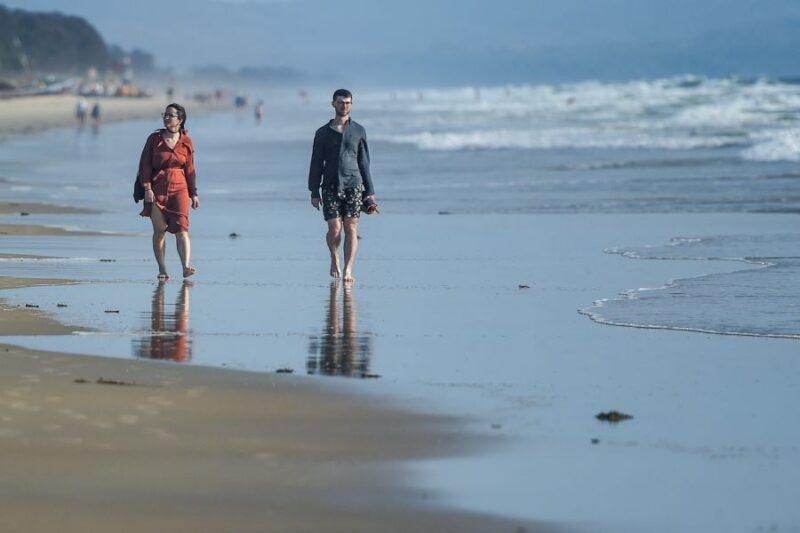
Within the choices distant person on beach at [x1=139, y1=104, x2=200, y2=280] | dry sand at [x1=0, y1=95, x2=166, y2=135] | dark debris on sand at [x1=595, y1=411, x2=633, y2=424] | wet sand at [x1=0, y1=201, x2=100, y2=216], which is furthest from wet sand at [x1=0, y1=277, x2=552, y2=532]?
dry sand at [x1=0, y1=95, x2=166, y2=135]

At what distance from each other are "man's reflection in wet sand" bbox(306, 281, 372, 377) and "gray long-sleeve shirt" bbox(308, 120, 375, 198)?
6.47 ft

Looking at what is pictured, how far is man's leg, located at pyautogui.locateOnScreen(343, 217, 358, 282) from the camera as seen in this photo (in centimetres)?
1236

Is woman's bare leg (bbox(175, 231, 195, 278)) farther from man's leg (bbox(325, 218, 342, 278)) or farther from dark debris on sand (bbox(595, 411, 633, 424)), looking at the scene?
dark debris on sand (bbox(595, 411, 633, 424))

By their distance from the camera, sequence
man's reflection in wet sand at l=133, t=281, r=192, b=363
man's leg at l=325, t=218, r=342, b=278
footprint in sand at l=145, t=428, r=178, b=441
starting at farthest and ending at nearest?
man's leg at l=325, t=218, r=342, b=278 < man's reflection in wet sand at l=133, t=281, r=192, b=363 < footprint in sand at l=145, t=428, r=178, b=441

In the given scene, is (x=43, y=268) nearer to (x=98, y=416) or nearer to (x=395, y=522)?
(x=98, y=416)

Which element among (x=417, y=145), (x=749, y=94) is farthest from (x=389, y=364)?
(x=749, y=94)

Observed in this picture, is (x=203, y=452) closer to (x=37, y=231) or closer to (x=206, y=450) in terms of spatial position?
(x=206, y=450)

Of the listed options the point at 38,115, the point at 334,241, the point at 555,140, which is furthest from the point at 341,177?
the point at 38,115

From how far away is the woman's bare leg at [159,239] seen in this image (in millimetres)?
12406

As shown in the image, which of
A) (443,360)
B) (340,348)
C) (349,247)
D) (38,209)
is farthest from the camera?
(38,209)

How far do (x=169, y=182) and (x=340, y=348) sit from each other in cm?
397

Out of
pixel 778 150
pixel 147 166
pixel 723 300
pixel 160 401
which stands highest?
pixel 778 150

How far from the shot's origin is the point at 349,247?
12508 mm

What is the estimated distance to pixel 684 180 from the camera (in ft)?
79.8
